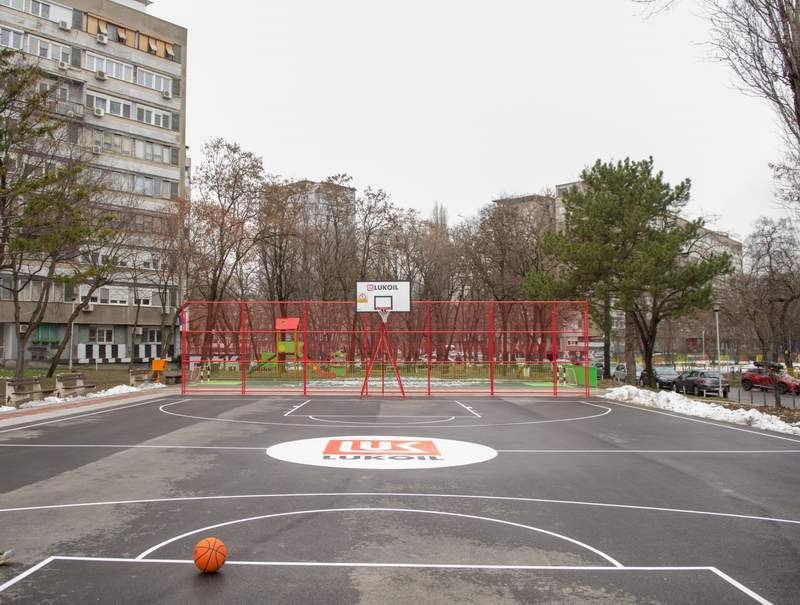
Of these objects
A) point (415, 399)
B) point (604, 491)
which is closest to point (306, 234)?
point (415, 399)

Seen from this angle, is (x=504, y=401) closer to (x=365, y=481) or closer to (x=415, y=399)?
(x=415, y=399)

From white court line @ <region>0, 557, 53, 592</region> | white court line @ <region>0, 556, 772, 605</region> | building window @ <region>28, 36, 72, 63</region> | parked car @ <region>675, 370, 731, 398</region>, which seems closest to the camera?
white court line @ <region>0, 557, 53, 592</region>

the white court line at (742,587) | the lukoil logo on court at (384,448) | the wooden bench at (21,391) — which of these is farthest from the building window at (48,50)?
the white court line at (742,587)

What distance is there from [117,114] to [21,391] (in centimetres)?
3588

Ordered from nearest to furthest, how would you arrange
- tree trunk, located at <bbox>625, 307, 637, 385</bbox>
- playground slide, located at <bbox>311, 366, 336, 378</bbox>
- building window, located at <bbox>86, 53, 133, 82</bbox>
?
playground slide, located at <bbox>311, 366, 336, 378</bbox> < tree trunk, located at <bbox>625, 307, 637, 385</bbox> < building window, located at <bbox>86, 53, 133, 82</bbox>

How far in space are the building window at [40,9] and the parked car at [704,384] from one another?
163 ft

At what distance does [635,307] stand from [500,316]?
8340mm

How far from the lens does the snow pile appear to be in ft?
50.7

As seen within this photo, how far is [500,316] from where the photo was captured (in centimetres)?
2959

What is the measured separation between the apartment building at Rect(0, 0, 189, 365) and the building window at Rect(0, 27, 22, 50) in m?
0.07

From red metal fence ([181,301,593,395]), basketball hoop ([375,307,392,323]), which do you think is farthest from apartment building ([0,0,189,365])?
basketball hoop ([375,307,392,323])

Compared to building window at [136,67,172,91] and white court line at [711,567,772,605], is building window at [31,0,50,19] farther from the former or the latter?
white court line at [711,567,772,605]

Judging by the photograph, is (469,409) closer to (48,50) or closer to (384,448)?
(384,448)

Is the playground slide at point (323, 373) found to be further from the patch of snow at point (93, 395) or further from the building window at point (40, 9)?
the building window at point (40, 9)
